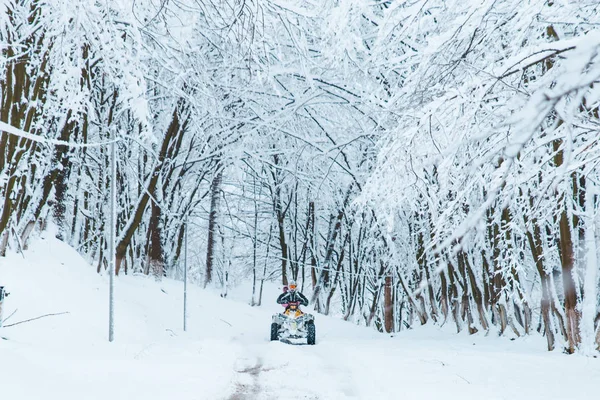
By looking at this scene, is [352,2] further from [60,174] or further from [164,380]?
[60,174]

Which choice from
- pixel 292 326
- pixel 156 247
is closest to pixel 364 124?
pixel 292 326

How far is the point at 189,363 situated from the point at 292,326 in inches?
217

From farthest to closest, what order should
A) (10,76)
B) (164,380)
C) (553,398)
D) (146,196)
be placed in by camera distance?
(146,196) < (10,76) < (164,380) < (553,398)

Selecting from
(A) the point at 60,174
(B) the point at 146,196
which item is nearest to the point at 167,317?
(B) the point at 146,196

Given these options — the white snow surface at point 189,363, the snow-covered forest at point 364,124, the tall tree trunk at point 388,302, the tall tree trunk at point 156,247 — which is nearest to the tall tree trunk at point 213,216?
the snow-covered forest at point 364,124

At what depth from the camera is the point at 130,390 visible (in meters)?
7.04

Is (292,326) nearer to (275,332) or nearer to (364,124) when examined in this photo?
(275,332)

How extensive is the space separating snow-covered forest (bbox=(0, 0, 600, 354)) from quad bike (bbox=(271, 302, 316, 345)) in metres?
2.92

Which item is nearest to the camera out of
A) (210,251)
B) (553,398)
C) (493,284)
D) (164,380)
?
(553,398)

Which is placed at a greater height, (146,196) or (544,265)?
(146,196)

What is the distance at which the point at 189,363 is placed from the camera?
9383mm

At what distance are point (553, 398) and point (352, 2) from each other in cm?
518

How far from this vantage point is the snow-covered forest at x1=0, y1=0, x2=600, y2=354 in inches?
231

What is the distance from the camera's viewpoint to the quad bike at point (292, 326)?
14.6m
